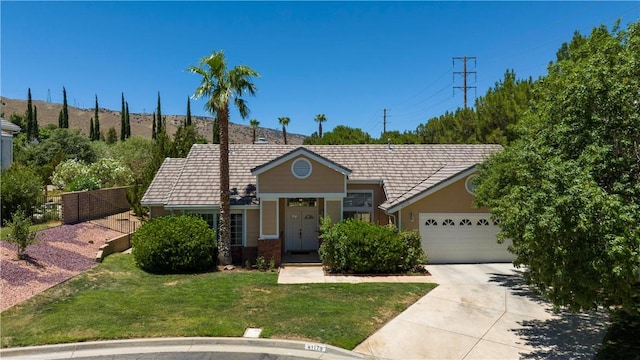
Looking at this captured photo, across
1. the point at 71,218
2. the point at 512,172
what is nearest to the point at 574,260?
the point at 512,172

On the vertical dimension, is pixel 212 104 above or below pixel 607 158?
above

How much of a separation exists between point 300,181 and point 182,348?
9.80m

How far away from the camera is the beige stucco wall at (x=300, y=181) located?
17516 mm

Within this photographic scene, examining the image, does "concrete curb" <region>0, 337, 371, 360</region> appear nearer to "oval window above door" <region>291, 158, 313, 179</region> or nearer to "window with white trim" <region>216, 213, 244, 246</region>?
"window with white trim" <region>216, 213, 244, 246</region>

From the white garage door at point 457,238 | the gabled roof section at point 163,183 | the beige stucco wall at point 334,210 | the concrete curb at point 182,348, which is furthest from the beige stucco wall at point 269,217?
the concrete curb at point 182,348

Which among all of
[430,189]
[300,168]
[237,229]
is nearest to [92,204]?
[237,229]

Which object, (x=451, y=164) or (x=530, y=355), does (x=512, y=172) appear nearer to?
(x=530, y=355)

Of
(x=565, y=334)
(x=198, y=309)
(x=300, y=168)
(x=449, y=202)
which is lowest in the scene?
(x=565, y=334)

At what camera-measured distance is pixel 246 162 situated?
2125 centimetres

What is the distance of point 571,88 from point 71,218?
23044 millimetres

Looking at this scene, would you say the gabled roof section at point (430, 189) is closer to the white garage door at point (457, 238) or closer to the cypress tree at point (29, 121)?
the white garage door at point (457, 238)

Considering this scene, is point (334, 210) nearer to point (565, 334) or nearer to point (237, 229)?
point (237, 229)

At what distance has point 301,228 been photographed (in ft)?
65.8

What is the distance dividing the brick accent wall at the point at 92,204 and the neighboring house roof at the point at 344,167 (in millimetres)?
5012
